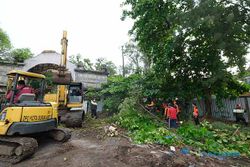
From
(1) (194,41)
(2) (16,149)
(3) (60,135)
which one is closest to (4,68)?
(3) (60,135)

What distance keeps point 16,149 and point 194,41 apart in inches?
439

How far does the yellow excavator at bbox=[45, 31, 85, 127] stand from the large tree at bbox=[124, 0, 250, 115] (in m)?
5.38

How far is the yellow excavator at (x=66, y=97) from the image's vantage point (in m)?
10.7

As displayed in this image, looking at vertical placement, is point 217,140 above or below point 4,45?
below

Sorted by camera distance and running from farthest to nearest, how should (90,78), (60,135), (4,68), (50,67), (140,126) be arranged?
(90,78)
(50,67)
(4,68)
(140,126)
(60,135)

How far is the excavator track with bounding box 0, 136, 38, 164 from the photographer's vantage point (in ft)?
18.6

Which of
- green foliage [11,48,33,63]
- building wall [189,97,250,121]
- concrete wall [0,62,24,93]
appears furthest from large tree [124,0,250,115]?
Result: green foliage [11,48,33,63]

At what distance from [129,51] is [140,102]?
Answer: 104ft

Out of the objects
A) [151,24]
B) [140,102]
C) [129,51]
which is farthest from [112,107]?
[129,51]

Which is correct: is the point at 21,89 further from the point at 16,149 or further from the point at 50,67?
the point at 50,67

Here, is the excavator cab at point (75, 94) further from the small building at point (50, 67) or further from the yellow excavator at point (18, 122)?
the small building at point (50, 67)

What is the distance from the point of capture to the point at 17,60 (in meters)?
22.2

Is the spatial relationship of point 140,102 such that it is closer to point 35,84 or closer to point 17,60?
point 35,84

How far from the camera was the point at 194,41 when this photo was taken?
1256 centimetres
